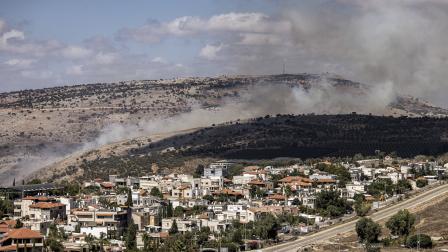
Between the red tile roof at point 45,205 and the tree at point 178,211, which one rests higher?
the red tile roof at point 45,205

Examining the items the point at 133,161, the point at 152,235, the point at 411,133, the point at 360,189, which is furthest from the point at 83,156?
the point at 152,235

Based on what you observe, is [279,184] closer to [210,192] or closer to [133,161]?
[210,192]

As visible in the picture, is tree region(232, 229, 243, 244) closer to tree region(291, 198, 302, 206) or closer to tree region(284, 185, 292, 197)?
tree region(291, 198, 302, 206)

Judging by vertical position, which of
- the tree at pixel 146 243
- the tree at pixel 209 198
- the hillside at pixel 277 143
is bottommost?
the tree at pixel 146 243

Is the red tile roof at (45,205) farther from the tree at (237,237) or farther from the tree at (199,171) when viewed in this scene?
the tree at (199,171)

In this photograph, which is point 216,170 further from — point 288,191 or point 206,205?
point 206,205

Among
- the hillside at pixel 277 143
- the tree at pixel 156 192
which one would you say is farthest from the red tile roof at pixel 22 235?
the hillside at pixel 277 143
